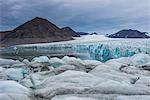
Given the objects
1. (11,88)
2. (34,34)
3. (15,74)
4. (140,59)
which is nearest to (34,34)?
(34,34)

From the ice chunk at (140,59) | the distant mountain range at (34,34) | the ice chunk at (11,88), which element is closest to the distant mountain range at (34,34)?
the distant mountain range at (34,34)

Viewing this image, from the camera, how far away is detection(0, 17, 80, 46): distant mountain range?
213 ft

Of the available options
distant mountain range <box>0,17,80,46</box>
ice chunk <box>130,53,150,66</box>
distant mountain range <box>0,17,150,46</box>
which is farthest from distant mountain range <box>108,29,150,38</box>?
ice chunk <box>130,53,150,66</box>

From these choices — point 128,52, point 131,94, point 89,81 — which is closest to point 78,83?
point 89,81

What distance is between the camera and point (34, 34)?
6575 centimetres

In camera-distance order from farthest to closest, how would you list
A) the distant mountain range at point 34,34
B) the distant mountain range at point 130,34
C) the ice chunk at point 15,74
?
1. the distant mountain range at point 130,34
2. the distant mountain range at point 34,34
3. the ice chunk at point 15,74

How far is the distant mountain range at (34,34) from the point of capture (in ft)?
213

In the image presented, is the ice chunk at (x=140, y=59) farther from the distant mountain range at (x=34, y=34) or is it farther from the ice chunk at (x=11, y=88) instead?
the distant mountain range at (x=34, y=34)

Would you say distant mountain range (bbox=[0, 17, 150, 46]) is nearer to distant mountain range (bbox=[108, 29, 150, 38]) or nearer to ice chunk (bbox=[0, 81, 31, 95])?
distant mountain range (bbox=[108, 29, 150, 38])

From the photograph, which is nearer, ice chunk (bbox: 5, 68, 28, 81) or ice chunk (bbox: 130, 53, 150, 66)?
ice chunk (bbox: 5, 68, 28, 81)

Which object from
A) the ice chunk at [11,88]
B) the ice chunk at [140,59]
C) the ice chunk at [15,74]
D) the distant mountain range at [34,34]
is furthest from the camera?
the distant mountain range at [34,34]

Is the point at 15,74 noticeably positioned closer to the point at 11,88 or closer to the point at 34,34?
the point at 11,88

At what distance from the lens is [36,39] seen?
2579 inches

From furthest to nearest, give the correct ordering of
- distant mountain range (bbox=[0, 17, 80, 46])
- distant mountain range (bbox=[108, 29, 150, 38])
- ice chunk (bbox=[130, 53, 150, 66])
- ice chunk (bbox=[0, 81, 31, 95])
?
distant mountain range (bbox=[108, 29, 150, 38]) < distant mountain range (bbox=[0, 17, 80, 46]) < ice chunk (bbox=[130, 53, 150, 66]) < ice chunk (bbox=[0, 81, 31, 95])
